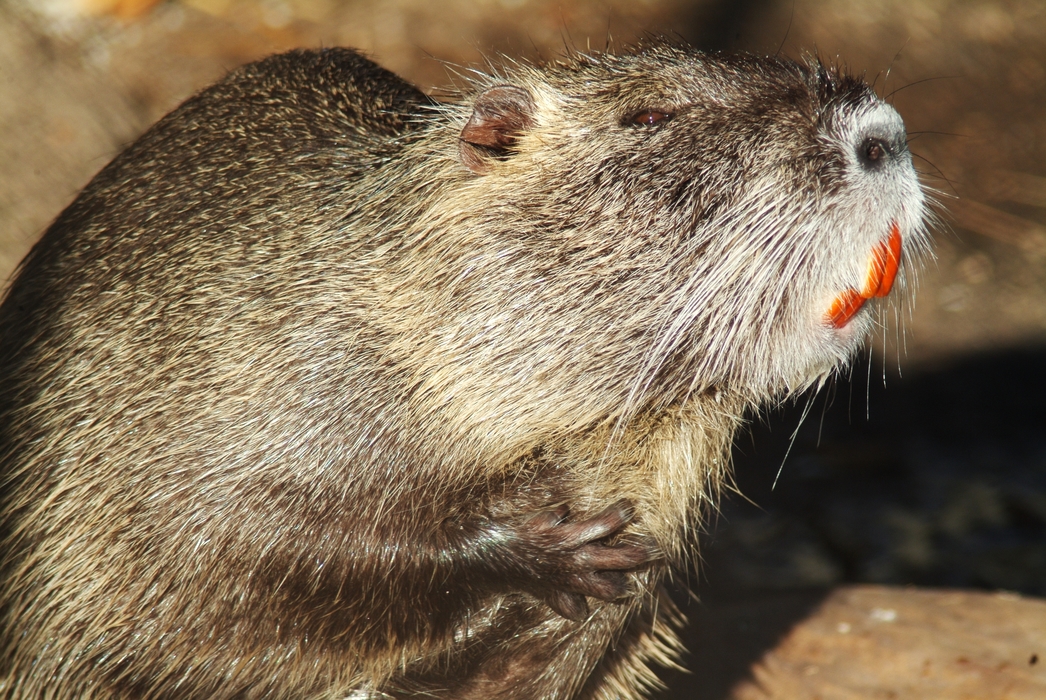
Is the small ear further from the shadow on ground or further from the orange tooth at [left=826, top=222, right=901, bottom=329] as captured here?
the shadow on ground

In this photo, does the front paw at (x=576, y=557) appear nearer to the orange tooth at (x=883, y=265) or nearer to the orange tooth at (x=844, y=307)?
the orange tooth at (x=844, y=307)

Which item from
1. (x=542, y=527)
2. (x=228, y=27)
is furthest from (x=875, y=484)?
(x=228, y=27)

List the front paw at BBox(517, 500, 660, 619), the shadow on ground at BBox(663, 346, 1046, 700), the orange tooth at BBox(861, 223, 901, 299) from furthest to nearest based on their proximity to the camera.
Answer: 1. the shadow on ground at BBox(663, 346, 1046, 700)
2. the front paw at BBox(517, 500, 660, 619)
3. the orange tooth at BBox(861, 223, 901, 299)

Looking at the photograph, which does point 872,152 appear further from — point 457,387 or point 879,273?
point 457,387

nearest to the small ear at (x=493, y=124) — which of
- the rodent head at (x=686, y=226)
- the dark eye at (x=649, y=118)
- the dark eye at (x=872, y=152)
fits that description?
the rodent head at (x=686, y=226)

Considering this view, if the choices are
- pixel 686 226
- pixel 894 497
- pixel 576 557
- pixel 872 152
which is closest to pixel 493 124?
pixel 686 226

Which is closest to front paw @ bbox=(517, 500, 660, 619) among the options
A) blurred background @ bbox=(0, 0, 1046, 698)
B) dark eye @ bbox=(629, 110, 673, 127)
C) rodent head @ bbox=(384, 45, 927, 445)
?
rodent head @ bbox=(384, 45, 927, 445)
